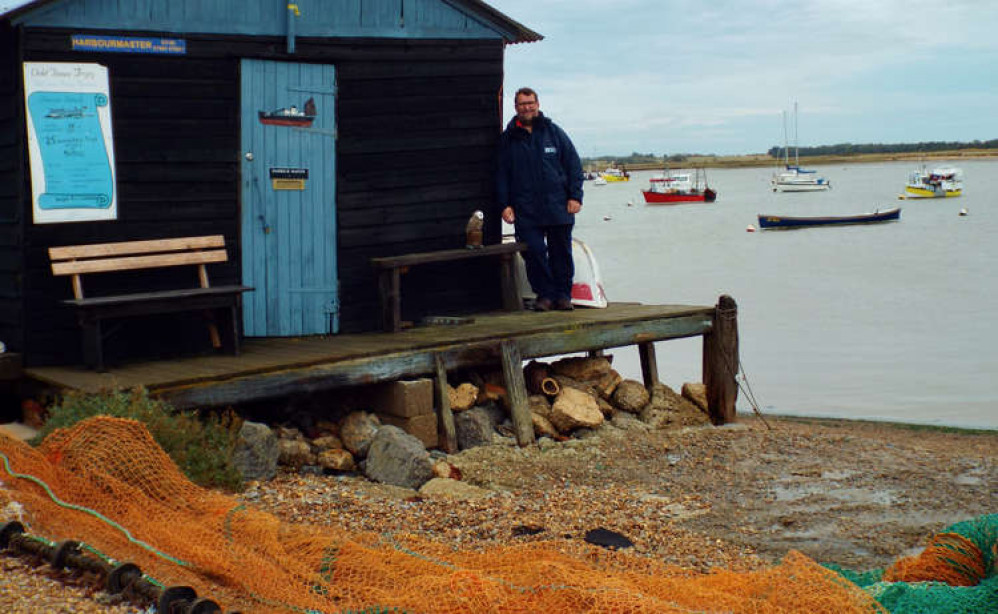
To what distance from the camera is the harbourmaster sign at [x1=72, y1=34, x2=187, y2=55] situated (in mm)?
9016

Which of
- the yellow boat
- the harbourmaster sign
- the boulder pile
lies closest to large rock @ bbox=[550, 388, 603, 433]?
the boulder pile

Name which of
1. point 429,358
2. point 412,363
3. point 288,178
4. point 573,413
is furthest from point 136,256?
point 573,413

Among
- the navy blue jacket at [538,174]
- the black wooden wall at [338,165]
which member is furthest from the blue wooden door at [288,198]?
the navy blue jacket at [538,174]

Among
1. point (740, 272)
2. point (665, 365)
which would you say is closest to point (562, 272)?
point (665, 365)

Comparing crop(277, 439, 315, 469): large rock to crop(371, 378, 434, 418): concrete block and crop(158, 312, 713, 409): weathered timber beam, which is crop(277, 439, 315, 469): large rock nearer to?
crop(158, 312, 713, 409): weathered timber beam

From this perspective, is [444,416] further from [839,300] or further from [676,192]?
[676,192]

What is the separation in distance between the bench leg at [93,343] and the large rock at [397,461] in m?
2.17

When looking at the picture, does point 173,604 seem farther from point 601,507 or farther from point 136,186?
point 136,186

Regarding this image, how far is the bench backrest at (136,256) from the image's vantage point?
892 cm

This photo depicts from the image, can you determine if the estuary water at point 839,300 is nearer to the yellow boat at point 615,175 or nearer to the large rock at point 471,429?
the large rock at point 471,429

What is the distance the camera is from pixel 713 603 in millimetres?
4707

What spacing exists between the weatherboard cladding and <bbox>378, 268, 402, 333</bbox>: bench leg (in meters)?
2.24

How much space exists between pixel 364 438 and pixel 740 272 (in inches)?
1512

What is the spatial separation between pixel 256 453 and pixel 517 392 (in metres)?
2.83
